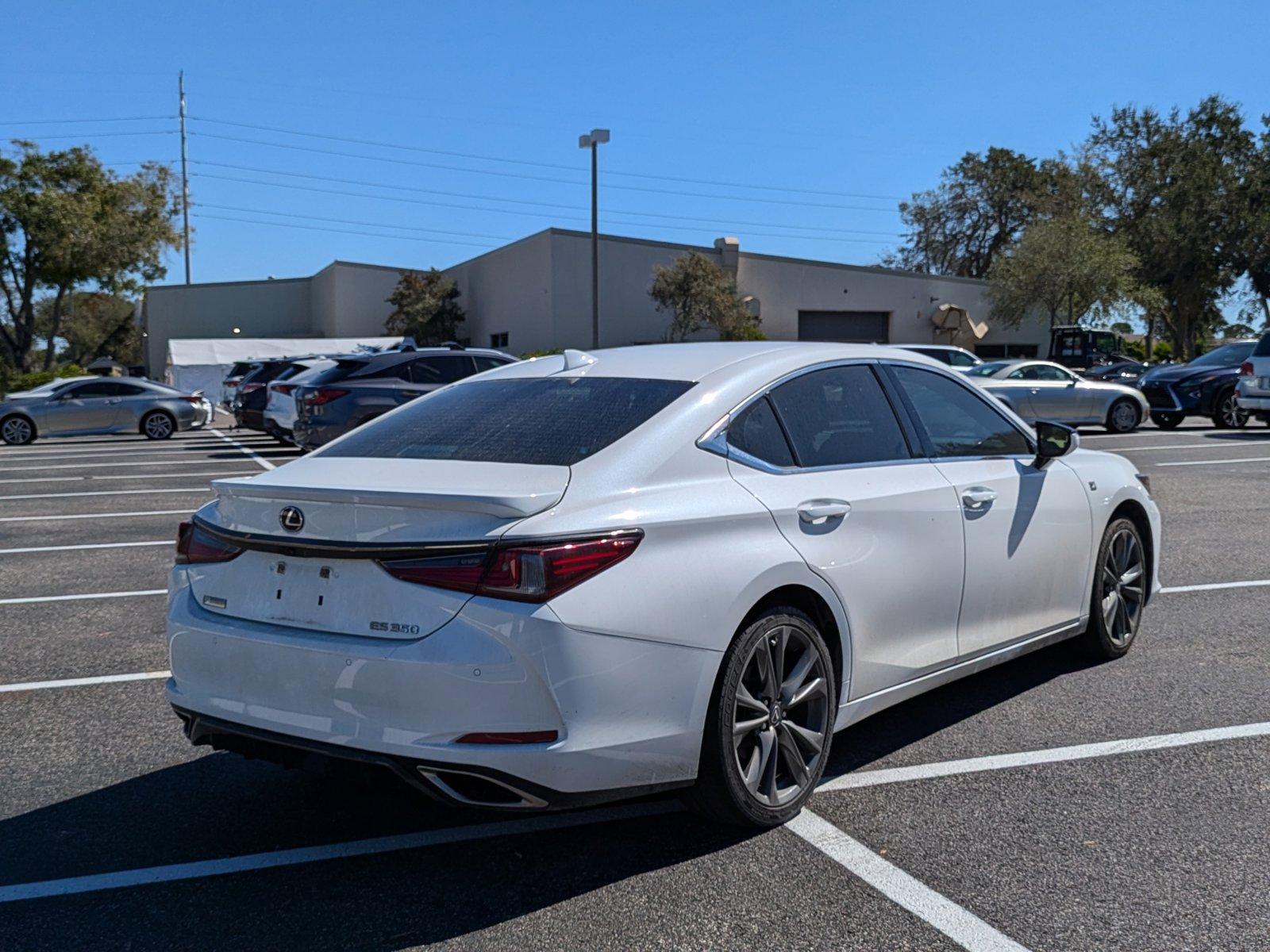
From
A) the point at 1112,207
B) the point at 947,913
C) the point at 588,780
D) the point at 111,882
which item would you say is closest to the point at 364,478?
the point at 588,780

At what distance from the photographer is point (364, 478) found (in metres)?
3.78

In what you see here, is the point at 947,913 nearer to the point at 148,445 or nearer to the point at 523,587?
the point at 523,587

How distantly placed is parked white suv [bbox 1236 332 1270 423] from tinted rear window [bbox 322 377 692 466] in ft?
62.2

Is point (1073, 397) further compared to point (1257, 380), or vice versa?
point (1073, 397)

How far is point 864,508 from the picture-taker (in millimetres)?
4367

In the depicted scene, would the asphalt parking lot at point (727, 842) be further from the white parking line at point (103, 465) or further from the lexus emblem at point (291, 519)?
the white parking line at point (103, 465)

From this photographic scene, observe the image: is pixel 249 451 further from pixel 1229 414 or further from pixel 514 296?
pixel 514 296

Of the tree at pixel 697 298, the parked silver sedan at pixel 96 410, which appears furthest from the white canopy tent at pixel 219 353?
the parked silver sedan at pixel 96 410

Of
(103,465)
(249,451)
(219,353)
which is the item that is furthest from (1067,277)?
(103,465)

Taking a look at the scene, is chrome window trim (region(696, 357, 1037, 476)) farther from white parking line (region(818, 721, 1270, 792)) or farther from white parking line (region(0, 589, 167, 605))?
white parking line (region(0, 589, 167, 605))

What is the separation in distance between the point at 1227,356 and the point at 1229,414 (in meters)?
1.92

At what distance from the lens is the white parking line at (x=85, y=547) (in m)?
10.1

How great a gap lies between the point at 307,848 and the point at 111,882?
583 mm

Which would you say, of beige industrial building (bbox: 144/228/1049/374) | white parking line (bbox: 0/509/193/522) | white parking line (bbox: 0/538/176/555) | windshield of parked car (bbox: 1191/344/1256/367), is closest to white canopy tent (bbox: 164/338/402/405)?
beige industrial building (bbox: 144/228/1049/374)
